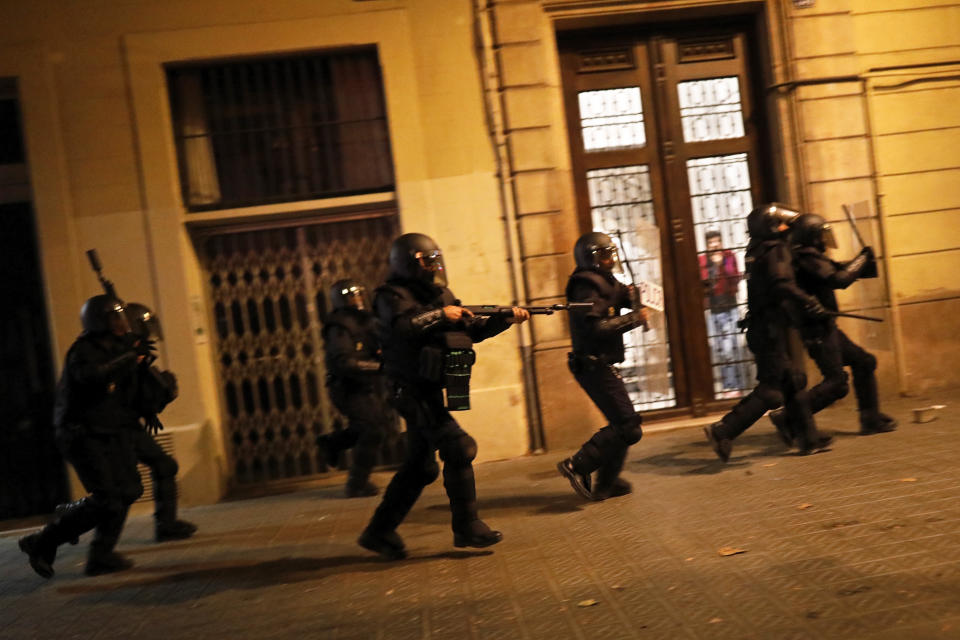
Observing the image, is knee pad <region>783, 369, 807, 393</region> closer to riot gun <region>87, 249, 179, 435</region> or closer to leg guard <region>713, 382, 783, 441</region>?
leg guard <region>713, 382, 783, 441</region>

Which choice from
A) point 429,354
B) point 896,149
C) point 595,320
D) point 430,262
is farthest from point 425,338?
point 896,149

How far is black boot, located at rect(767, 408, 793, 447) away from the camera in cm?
756

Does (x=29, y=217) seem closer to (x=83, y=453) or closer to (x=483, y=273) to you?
(x=83, y=453)

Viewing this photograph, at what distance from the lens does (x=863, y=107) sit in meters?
9.42

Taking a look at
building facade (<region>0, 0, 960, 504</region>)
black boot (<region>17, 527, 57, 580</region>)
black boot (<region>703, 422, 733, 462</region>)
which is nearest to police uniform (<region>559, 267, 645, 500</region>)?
black boot (<region>703, 422, 733, 462</region>)

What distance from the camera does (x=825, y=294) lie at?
7453 mm

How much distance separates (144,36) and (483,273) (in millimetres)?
3922

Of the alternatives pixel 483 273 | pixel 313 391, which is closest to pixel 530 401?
pixel 483 273

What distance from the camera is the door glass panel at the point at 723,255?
31.7ft

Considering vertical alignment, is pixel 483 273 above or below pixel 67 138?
below

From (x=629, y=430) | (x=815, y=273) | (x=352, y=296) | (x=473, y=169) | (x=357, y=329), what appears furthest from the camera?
(x=473, y=169)

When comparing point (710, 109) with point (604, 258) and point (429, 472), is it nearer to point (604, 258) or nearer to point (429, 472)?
point (604, 258)

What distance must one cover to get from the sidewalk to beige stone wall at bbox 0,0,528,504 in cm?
145

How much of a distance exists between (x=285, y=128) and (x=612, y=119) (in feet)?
10.9
